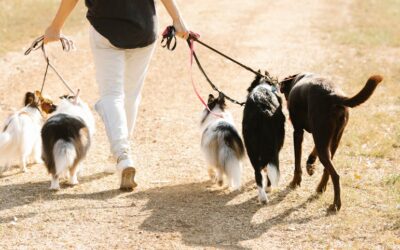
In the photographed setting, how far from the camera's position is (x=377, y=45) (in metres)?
14.2

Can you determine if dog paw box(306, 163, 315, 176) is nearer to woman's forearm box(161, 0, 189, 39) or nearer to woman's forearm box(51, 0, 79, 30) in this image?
woman's forearm box(161, 0, 189, 39)

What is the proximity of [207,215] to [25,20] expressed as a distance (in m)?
11.5

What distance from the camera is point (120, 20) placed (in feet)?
17.4

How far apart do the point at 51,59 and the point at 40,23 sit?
2.96m

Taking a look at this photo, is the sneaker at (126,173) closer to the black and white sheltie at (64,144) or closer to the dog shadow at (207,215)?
the dog shadow at (207,215)

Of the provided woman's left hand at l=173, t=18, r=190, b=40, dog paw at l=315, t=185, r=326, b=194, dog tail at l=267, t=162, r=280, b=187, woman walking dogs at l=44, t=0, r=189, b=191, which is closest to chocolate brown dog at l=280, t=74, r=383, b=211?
dog paw at l=315, t=185, r=326, b=194

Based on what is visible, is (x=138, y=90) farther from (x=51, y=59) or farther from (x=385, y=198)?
(x=51, y=59)

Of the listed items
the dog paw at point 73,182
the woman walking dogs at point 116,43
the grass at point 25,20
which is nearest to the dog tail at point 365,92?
the woman walking dogs at point 116,43

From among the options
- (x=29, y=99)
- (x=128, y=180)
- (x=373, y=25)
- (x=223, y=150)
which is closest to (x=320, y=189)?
(x=223, y=150)

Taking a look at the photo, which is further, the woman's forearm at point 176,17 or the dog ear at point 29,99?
the dog ear at point 29,99

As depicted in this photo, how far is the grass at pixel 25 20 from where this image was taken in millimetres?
13281

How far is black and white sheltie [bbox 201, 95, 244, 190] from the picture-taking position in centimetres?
571

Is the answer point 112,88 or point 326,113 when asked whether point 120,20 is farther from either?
point 326,113

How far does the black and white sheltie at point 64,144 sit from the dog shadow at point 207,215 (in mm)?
633
